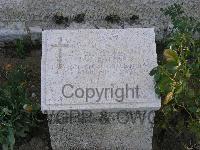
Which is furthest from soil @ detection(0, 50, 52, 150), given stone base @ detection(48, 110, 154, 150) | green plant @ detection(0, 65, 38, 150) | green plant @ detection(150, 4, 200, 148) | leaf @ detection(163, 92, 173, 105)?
leaf @ detection(163, 92, 173, 105)

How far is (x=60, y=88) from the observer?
138 inches

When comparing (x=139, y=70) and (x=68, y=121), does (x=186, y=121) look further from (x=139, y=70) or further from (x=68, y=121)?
(x=68, y=121)

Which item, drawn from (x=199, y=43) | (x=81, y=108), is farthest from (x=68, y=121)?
(x=199, y=43)

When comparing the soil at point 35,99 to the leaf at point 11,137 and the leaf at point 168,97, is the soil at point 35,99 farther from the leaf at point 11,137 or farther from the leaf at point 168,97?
the leaf at point 168,97

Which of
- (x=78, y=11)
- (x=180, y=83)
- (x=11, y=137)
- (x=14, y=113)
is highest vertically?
(x=78, y=11)

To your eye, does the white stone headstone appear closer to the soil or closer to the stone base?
the stone base

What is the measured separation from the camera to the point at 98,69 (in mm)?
3604

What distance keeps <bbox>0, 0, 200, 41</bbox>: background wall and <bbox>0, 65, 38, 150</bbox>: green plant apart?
0.75 metres

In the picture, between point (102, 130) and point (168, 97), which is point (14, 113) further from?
point (168, 97)

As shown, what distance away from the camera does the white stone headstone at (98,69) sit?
11.4 feet

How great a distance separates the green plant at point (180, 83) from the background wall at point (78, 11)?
53 centimetres

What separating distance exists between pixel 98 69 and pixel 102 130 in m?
0.46

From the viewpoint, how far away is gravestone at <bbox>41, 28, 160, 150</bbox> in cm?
347

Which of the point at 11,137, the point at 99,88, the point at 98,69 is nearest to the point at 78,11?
the point at 98,69
